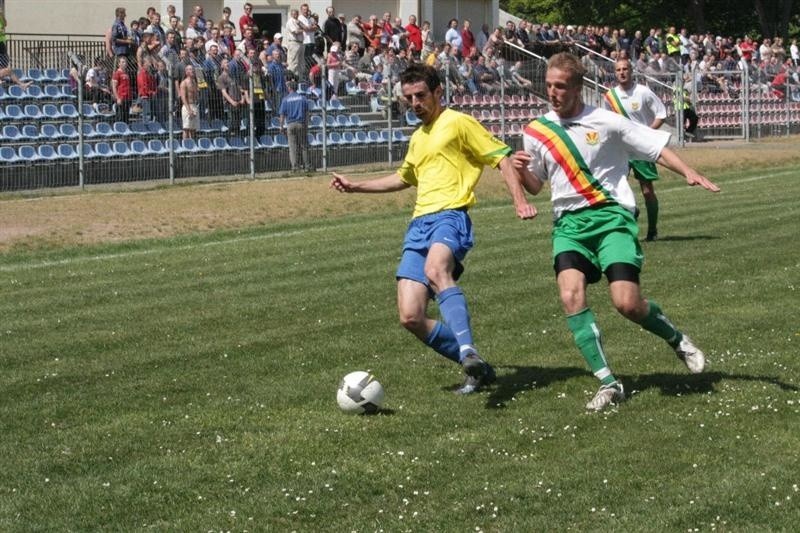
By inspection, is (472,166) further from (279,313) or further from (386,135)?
(386,135)

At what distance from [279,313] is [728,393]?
4.78 m

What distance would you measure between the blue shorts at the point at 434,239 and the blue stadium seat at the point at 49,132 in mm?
16239

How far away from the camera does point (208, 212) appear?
21078 millimetres

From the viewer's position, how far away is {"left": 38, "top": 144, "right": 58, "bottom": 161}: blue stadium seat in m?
23.2

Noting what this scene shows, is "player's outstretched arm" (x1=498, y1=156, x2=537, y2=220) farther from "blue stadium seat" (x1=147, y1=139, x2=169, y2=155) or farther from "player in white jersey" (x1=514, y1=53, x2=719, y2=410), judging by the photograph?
"blue stadium seat" (x1=147, y1=139, x2=169, y2=155)

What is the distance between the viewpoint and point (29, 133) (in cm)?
2338

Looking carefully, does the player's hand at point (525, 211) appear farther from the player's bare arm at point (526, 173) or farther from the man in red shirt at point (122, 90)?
the man in red shirt at point (122, 90)

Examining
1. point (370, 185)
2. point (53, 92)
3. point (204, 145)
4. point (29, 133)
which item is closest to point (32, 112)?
point (29, 133)

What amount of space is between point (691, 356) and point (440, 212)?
65.9 inches

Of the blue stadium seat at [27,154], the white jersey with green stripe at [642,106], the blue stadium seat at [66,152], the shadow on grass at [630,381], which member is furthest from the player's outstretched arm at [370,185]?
the blue stadium seat at [66,152]

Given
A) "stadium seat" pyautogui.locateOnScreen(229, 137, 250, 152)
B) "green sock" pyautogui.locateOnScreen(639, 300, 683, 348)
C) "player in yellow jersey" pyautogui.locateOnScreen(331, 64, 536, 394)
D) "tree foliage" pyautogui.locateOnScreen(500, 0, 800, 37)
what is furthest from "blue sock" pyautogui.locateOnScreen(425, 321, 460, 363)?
"tree foliage" pyautogui.locateOnScreen(500, 0, 800, 37)

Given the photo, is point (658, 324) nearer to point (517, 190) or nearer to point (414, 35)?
point (517, 190)

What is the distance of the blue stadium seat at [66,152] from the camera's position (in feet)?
77.0

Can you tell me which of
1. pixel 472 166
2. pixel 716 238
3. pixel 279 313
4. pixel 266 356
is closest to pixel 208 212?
pixel 716 238
